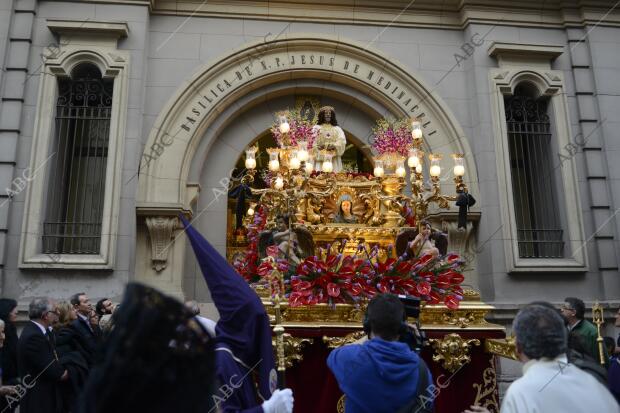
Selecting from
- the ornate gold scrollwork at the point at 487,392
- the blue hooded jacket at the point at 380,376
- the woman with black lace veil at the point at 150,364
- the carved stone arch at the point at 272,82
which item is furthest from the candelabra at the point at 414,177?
the woman with black lace veil at the point at 150,364

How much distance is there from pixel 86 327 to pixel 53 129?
5.28 meters

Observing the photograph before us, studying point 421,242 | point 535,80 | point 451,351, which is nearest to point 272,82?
point 421,242

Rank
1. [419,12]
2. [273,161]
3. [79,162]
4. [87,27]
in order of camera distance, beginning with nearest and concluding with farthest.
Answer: [273,161], [87,27], [79,162], [419,12]

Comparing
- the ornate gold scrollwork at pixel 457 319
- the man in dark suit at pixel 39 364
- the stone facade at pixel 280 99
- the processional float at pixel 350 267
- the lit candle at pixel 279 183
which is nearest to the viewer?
the man in dark suit at pixel 39 364

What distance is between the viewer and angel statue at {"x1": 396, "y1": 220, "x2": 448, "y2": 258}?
7555 millimetres

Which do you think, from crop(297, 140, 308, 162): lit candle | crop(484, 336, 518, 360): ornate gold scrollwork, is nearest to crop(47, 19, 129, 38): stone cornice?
crop(297, 140, 308, 162): lit candle

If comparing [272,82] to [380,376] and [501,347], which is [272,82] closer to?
[501,347]

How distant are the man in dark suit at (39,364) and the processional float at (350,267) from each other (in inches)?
98.4

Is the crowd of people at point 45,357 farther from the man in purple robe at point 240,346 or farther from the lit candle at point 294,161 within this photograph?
the lit candle at point 294,161

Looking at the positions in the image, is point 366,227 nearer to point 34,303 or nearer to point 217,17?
point 34,303

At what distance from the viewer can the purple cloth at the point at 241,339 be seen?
10.2 ft

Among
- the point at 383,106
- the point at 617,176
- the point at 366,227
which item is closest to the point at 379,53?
the point at 383,106

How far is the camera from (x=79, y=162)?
10.6m

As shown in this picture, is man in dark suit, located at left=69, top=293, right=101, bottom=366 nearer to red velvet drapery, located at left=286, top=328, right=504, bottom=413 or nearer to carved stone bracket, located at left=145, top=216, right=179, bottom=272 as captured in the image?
red velvet drapery, located at left=286, top=328, right=504, bottom=413
